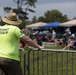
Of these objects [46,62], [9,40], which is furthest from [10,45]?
[46,62]

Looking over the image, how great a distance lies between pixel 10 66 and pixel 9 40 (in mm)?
457

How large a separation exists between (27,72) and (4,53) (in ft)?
5.52

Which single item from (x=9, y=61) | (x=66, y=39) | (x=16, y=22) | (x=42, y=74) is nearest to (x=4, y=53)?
(x=9, y=61)

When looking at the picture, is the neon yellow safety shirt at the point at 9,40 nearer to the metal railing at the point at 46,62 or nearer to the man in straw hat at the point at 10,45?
the man in straw hat at the point at 10,45

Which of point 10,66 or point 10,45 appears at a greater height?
point 10,45

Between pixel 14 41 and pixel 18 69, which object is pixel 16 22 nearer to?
pixel 14 41

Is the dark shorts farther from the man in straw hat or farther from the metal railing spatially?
the metal railing

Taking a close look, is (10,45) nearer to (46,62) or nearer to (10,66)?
(10,66)

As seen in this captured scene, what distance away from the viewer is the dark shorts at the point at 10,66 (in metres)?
6.20

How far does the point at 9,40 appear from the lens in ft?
20.4

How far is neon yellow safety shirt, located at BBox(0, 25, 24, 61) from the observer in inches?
244

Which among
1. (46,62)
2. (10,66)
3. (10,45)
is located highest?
(10,45)

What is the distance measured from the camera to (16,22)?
21.0 feet

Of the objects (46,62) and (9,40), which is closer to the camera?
(9,40)
